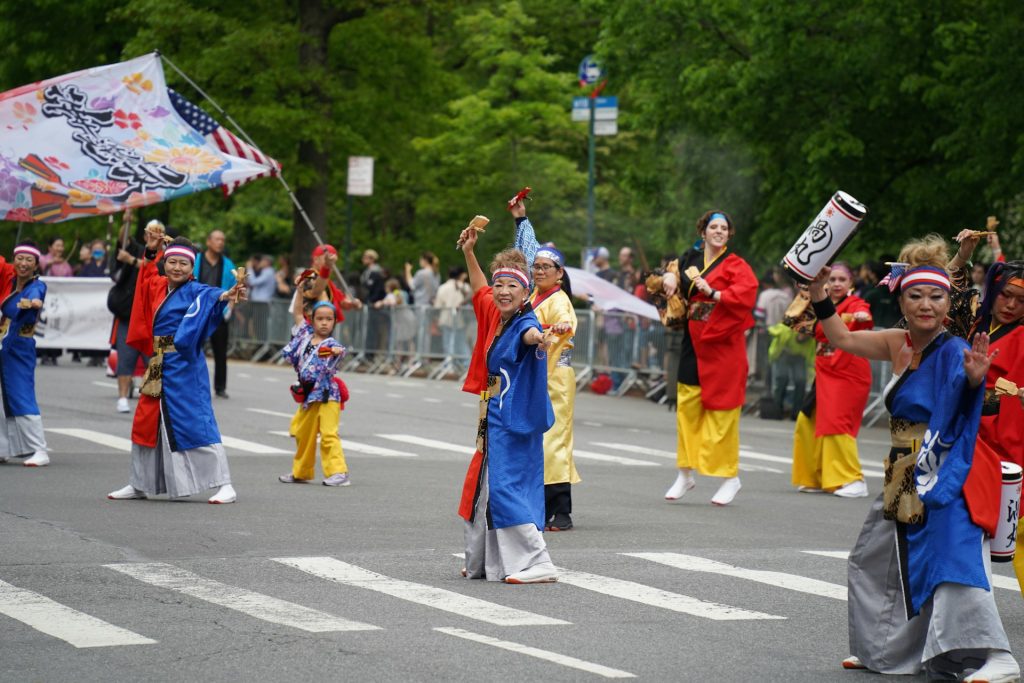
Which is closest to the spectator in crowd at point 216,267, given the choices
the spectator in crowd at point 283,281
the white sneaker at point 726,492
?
the white sneaker at point 726,492

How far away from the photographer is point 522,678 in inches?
267

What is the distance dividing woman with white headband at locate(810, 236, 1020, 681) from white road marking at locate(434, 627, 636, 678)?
3.30 feet

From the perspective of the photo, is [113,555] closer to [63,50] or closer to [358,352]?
[358,352]

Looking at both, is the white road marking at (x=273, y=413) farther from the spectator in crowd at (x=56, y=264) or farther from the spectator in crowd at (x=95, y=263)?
the spectator in crowd at (x=56, y=264)

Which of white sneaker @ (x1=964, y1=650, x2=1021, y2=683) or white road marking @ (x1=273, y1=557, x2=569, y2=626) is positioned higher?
white sneaker @ (x1=964, y1=650, x2=1021, y2=683)

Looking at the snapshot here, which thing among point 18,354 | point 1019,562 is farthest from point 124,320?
point 1019,562

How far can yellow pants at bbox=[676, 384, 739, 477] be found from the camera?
12961mm

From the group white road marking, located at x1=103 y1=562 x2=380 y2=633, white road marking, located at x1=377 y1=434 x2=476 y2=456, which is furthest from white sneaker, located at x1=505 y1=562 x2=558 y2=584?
white road marking, located at x1=377 y1=434 x2=476 y2=456

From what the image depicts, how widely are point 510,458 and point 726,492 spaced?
4.30 meters

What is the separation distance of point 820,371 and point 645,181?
1845 centimetres

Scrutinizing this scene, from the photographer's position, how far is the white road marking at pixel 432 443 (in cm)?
1698

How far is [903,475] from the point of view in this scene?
7.02 m

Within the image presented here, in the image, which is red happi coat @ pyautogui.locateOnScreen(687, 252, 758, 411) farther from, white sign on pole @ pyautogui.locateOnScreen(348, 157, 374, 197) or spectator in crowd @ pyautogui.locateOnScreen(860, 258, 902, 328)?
white sign on pole @ pyautogui.locateOnScreen(348, 157, 374, 197)

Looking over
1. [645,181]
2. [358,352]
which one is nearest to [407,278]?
[358,352]
